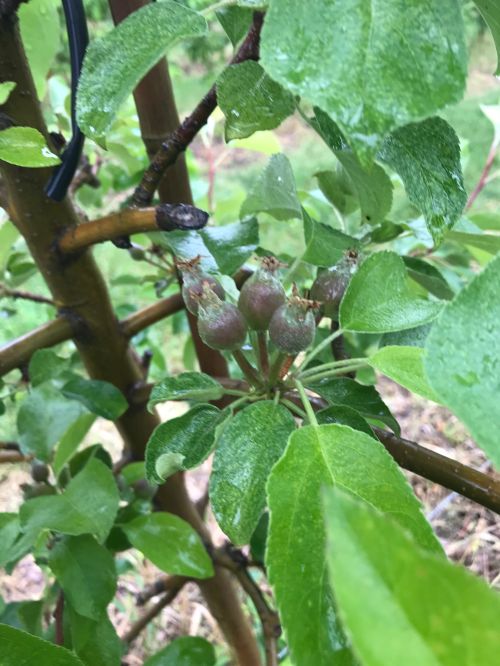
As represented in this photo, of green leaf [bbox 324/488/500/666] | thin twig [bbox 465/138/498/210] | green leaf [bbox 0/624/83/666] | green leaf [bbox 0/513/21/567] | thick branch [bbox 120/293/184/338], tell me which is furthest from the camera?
thin twig [bbox 465/138/498/210]

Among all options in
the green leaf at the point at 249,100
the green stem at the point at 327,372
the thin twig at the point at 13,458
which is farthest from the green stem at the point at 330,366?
the thin twig at the point at 13,458

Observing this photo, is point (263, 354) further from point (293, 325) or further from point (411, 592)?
point (411, 592)

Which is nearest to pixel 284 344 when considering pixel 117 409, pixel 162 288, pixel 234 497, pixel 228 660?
pixel 234 497

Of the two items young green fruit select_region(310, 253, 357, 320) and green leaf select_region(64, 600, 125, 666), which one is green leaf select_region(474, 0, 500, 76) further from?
green leaf select_region(64, 600, 125, 666)

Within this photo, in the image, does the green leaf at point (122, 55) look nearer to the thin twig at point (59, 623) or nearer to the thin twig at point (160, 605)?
the thin twig at point (59, 623)

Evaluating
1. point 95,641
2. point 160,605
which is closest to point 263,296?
point 95,641

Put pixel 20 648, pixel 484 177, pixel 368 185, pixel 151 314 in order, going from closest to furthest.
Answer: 1. pixel 20 648
2. pixel 368 185
3. pixel 151 314
4. pixel 484 177

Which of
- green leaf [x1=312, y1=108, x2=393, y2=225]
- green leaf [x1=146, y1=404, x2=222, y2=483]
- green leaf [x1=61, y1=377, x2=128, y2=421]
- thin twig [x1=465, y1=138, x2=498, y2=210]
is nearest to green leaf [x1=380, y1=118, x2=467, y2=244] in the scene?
green leaf [x1=312, y1=108, x2=393, y2=225]

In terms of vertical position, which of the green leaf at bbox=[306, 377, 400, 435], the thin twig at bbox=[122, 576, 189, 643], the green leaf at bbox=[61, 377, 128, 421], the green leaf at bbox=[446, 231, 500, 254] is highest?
the green leaf at bbox=[446, 231, 500, 254]
